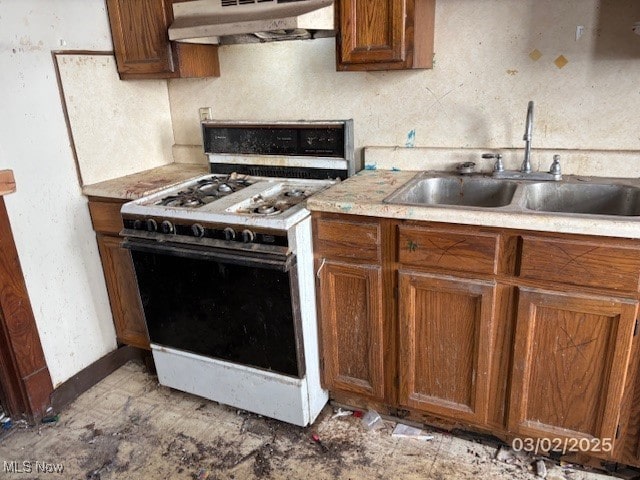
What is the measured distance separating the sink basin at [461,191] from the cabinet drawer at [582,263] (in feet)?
1.38

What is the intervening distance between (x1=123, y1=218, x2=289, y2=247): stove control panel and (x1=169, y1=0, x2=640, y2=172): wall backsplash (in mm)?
818

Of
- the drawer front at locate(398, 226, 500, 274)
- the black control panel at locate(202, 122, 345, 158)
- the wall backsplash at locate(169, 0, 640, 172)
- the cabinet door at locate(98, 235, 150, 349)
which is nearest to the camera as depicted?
the drawer front at locate(398, 226, 500, 274)

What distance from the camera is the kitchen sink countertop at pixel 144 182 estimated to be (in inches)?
83.1

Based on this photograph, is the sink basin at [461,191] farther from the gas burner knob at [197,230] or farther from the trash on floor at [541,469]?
the trash on floor at [541,469]

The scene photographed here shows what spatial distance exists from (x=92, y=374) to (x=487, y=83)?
7.45ft

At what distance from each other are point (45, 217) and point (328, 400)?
4.86ft

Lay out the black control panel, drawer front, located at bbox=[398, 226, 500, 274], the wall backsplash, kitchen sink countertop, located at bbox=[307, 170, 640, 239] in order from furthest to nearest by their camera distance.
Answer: the black control panel < the wall backsplash < drawer front, located at bbox=[398, 226, 500, 274] < kitchen sink countertop, located at bbox=[307, 170, 640, 239]

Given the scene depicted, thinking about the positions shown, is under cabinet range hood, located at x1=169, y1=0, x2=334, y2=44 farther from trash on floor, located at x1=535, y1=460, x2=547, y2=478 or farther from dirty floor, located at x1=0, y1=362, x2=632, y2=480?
trash on floor, located at x1=535, y1=460, x2=547, y2=478

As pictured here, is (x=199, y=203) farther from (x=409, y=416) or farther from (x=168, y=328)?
(x=409, y=416)

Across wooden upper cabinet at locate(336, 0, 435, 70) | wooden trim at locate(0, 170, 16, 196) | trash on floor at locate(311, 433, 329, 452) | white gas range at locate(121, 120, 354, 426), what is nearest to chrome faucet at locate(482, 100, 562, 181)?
wooden upper cabinet at locate(336, 0, 435, 70)

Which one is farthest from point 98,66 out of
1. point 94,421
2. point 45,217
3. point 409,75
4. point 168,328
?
point 94,421

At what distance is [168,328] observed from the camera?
2.04m

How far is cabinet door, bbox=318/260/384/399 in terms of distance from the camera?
1750 millimetres
